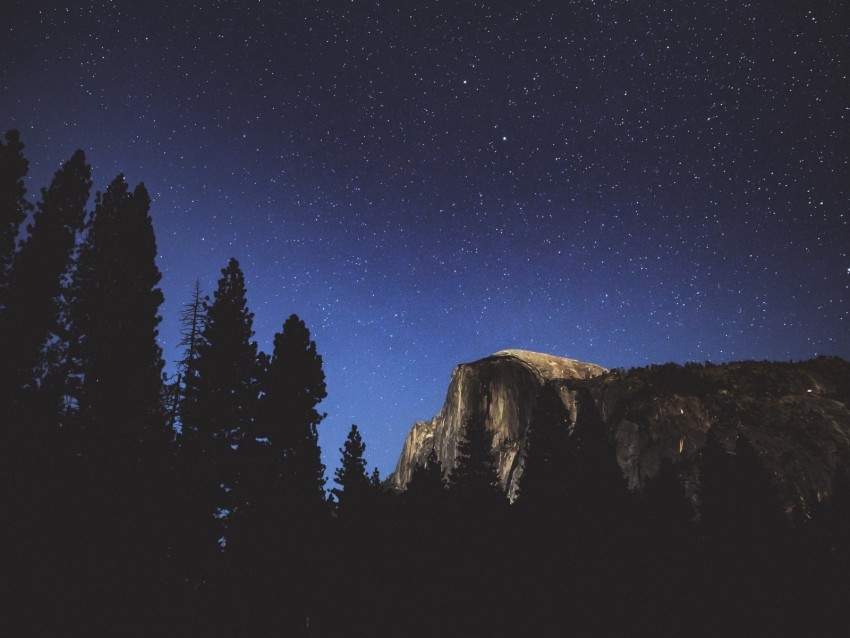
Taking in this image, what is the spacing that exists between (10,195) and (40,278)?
3610 mm

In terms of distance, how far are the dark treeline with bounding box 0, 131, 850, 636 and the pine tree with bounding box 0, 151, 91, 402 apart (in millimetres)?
78

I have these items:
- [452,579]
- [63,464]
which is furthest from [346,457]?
[63,464]

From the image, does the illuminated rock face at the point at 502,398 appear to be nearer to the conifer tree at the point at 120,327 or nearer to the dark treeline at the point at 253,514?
the dark treeline at the point at 253,514

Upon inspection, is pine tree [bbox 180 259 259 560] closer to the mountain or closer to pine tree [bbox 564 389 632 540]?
pine tree [bbox 564 389 632 540]

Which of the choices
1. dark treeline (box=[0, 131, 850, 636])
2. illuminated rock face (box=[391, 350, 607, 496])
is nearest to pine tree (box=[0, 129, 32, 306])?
dark treeline (box=[0, 131, 850, 636])

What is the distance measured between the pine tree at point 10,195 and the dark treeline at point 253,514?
7 centimetres

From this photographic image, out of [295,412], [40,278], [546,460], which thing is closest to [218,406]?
[295,412]

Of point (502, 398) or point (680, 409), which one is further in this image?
point (502, 398)

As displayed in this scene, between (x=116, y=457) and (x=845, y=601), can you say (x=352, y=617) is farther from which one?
(x=845, y=601)

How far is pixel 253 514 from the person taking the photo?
815 inches

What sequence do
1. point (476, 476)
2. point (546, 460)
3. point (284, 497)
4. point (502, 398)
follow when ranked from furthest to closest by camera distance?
point (502, 398) → point (546, 460) → point (476, 476) → point (284, 497)

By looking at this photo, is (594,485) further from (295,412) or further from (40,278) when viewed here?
(40,278)

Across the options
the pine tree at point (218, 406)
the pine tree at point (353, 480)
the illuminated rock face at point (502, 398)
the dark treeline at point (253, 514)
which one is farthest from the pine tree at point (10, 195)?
the illuminated rock face at point (502, 398)

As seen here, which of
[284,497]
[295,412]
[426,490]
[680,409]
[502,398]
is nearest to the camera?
[284,497]
